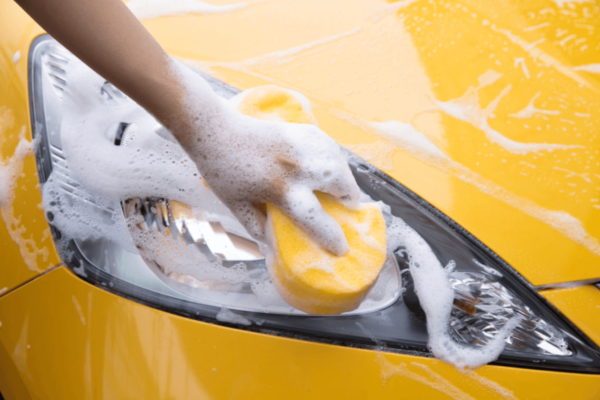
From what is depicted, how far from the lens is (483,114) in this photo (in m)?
0.91

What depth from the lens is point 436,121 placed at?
92 centimetres

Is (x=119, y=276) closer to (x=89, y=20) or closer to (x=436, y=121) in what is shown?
(x=89, y=20)

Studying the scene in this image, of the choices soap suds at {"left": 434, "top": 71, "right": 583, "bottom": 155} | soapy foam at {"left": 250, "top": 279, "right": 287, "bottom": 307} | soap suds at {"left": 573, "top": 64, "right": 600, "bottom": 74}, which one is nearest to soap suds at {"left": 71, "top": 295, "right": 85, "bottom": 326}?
soapy foam at {"left": 250, "top": 279, "right": 287, "bottom": 307}

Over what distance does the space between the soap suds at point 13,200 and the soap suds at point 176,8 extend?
43cm

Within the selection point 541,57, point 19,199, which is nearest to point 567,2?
point 541,57

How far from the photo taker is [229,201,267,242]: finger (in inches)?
30.4

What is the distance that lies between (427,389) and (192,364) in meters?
0.47

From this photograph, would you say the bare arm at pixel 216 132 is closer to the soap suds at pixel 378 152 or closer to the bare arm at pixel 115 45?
the bare arm at pixel 115 45

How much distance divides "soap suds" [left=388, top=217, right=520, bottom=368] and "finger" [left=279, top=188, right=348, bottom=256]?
17 cm

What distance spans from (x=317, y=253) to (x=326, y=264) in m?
Answer: 0.03

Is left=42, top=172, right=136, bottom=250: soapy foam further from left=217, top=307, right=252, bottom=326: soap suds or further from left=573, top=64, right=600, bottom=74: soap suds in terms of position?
left=573, top=64, right=600, bottom=74: soap suds

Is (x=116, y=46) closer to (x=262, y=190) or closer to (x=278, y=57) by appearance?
(x=262, y=190)

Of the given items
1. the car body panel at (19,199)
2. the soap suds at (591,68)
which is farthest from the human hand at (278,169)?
the soap suds at (591,68)

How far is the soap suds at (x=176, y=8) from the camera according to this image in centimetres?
107
